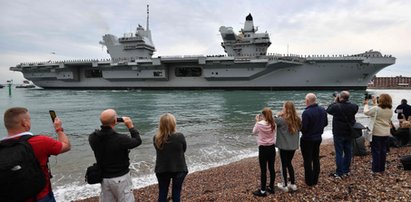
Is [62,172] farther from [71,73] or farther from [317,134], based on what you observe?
[71,73]

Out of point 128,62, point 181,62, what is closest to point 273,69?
point 181,62

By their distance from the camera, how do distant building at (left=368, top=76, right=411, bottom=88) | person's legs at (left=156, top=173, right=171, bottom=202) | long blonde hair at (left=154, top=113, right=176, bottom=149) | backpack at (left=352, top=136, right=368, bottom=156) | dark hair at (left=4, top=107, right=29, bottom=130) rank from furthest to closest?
distant building at (left=368, top=76, right=411, bottom=88) < backpack at (left=352, top=136, right=368, bottom=156) < person's legs at (left=156, top=173, right=171, bottom=202) < long blonde hair at (left=154, top=113, right=176, bottom=149) < dark hair at (left=4, top=107, right=29, bottom=130)

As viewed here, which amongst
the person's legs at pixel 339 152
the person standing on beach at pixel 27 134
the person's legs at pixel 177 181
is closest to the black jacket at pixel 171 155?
the person's legs at pixel 177 181

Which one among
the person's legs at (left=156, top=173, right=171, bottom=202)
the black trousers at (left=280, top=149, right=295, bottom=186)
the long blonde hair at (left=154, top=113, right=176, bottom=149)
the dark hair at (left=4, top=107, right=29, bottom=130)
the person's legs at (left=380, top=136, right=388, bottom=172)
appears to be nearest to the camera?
the dark hair at (left=4, top=107, right=29, bottom=130)

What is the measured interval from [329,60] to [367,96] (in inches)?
1663

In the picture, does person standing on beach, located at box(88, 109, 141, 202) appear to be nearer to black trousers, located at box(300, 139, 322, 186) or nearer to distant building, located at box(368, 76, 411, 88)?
black trousers, located at box(300, 139, 322, 186)

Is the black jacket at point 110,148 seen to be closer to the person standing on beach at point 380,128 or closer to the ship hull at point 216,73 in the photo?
the person standing on beach at point 380,128

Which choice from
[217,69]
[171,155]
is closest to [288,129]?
[171,155]

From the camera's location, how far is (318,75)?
4597cm

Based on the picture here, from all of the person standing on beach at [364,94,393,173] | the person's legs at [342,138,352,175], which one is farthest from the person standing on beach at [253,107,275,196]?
the person standing on beach at [364,94,393,173]

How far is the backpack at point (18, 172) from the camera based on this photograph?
202cm

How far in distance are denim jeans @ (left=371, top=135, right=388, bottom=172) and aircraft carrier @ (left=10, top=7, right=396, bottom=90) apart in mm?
40639

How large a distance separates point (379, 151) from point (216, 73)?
45070 millimetres

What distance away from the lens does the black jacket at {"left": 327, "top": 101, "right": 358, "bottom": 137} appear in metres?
4.96
